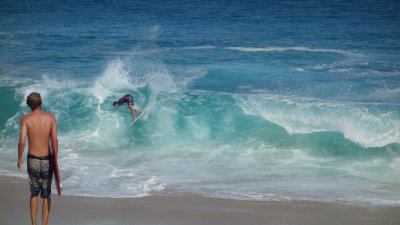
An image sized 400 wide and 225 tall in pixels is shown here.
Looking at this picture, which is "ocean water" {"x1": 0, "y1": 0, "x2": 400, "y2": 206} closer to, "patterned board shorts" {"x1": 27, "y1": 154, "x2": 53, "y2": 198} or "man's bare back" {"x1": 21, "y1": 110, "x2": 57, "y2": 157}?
"patterned board shorts" {"x1": 27, "y1": 154, "x2": 53, "y2": 198}

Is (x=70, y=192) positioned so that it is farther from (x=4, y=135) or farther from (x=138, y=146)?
(x=4, y=135)

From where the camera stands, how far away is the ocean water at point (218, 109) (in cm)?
1018

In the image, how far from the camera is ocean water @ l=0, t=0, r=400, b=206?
1018 cm

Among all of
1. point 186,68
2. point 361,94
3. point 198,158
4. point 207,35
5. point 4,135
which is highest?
point 207,35

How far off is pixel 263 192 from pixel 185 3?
4075 centimetres

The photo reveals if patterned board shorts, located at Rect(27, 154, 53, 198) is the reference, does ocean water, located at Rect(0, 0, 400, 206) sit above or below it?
above

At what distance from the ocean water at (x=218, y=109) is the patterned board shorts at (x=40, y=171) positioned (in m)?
2.50

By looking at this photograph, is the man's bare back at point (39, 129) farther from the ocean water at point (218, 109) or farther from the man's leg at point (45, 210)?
the ocean water at point (218, 109)

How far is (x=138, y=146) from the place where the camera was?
43.3 ft

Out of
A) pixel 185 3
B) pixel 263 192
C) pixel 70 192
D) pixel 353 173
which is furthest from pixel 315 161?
pixel 185 3

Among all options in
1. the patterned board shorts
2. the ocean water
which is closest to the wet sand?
the ocean water

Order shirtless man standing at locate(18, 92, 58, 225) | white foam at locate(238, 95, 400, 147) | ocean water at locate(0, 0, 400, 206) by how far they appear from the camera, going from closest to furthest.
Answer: shirtless man standing at locate(18, 92, 58, 225) → ocean water at locate(0, 0, 400, 206) → white foam at locate(238, 95, 400, 147)

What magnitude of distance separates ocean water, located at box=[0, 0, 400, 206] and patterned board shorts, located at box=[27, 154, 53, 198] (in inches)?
98.6

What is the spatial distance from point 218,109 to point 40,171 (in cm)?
905
